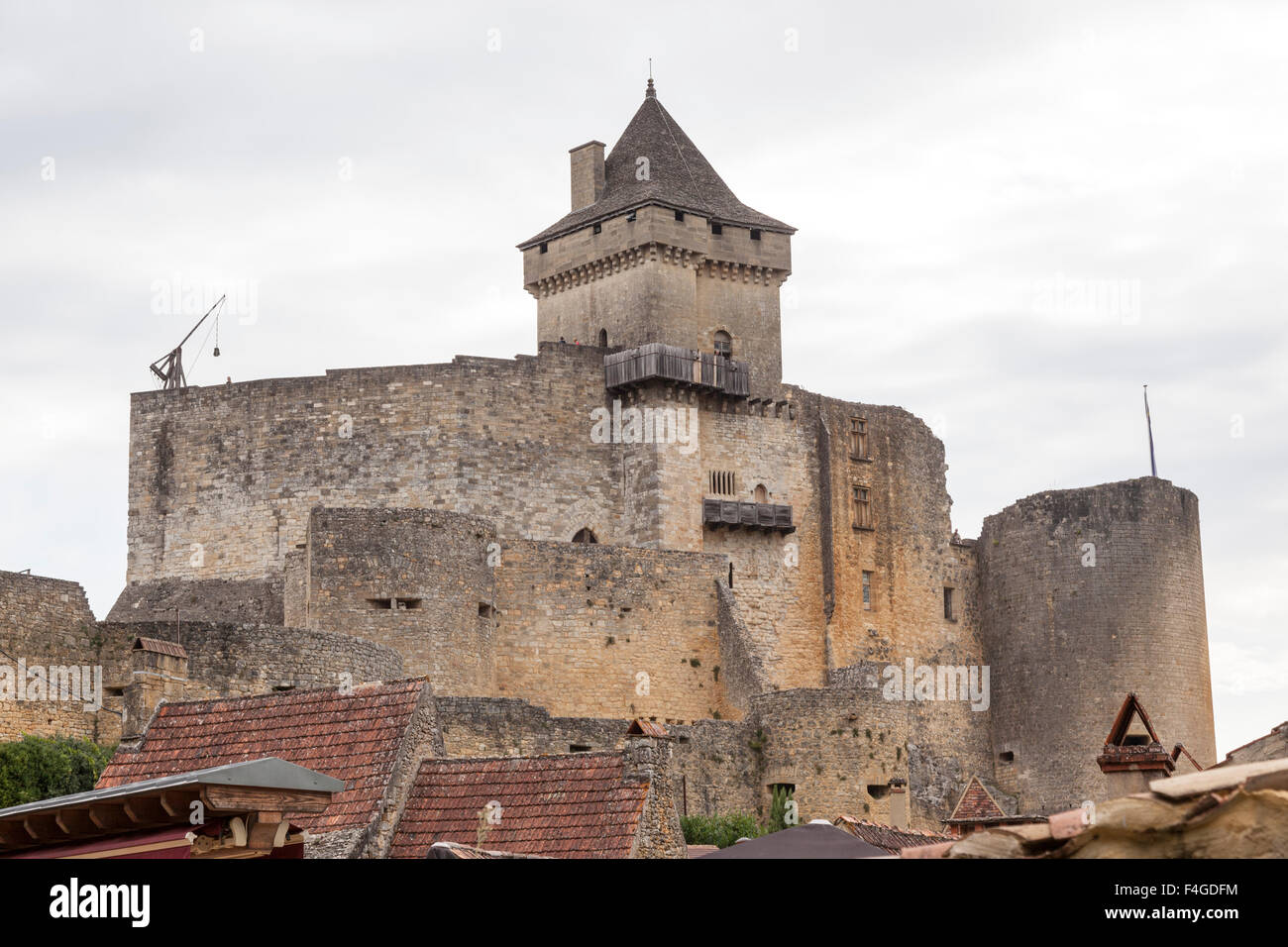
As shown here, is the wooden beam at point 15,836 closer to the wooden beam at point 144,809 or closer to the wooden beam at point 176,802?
the wooden beam at point 144,809

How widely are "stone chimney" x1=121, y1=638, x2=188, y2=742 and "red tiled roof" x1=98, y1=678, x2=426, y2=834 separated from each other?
23.6 ft

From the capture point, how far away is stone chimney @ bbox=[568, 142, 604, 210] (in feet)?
171

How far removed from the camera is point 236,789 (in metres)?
12.2

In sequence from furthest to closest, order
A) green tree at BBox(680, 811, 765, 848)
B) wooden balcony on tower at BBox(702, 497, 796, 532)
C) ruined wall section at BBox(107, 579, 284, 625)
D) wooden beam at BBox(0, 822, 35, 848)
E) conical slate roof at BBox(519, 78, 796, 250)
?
conical slate roof at BBox(519, 78, 796, 250)
wooden balcony on tower at BBox(702, 497, 796, 532)
ruined wall section at BBox(107, 579, 284, 625)
green tree at BBox(680, 811, 765, 848)
wooden beam at BBox(0, 822, 35, 848)

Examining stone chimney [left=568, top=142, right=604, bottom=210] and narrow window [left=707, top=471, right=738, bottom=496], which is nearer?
narrow window [left=707, top=471, right=738, bottom=496]

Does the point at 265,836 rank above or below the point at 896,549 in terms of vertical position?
below

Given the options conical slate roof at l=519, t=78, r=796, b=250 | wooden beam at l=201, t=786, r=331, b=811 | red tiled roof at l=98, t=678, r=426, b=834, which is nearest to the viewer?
wooden beam at l=201, t=786, r=331, b=811

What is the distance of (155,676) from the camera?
2869 cm

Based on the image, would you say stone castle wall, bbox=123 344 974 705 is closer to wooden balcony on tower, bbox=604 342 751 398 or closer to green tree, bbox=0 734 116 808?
wooden balcony on tower, bbox=604 342 751 398

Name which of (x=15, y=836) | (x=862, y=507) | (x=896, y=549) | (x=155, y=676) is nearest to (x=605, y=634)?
(x=862, y=507)

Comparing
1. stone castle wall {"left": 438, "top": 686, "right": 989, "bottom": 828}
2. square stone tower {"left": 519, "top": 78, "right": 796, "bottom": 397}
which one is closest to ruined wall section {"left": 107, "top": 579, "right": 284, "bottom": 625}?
square stone tower {"left": 519, "top": 78, "right": 796, "bottom": 397}

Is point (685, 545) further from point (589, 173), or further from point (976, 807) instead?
point (976, 807)

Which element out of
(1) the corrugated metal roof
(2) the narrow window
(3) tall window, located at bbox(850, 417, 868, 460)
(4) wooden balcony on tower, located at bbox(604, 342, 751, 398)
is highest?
(4) wooden balcony on tower, located at bbox(604, 342, 751, 398)

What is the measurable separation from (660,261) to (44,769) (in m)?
25.7
